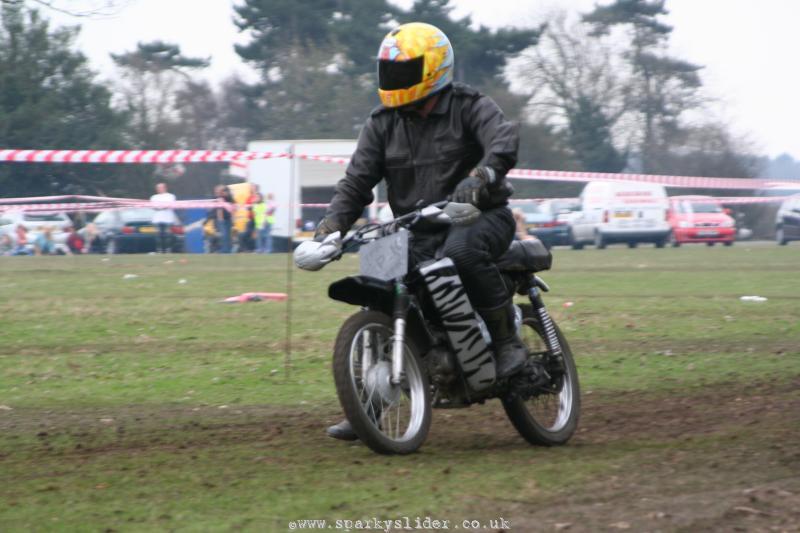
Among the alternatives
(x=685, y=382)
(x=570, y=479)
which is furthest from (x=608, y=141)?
(x=570, y=479)

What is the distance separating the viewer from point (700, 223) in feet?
122

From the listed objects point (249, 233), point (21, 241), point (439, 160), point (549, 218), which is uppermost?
point (439, 160)

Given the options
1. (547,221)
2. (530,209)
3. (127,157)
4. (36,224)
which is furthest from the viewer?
(547,221)

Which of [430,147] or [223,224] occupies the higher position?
[430,147]

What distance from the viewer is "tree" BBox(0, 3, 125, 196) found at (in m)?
38.6

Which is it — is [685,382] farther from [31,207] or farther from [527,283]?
[31,207]

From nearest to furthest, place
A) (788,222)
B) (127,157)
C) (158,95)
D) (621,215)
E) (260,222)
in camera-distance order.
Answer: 1. (127,157)
2. (260,222)
3. (621,215)
4. (788,222)
5. (158,95)

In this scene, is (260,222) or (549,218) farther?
(549,218)

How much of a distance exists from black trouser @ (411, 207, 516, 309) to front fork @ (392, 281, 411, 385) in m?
0.21

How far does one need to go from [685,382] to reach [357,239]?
366 centimetres

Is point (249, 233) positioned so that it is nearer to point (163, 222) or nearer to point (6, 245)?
point (163, 222)

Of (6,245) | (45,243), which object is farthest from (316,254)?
(45,243)

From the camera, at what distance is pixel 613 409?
309 inches

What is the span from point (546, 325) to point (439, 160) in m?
1.15
